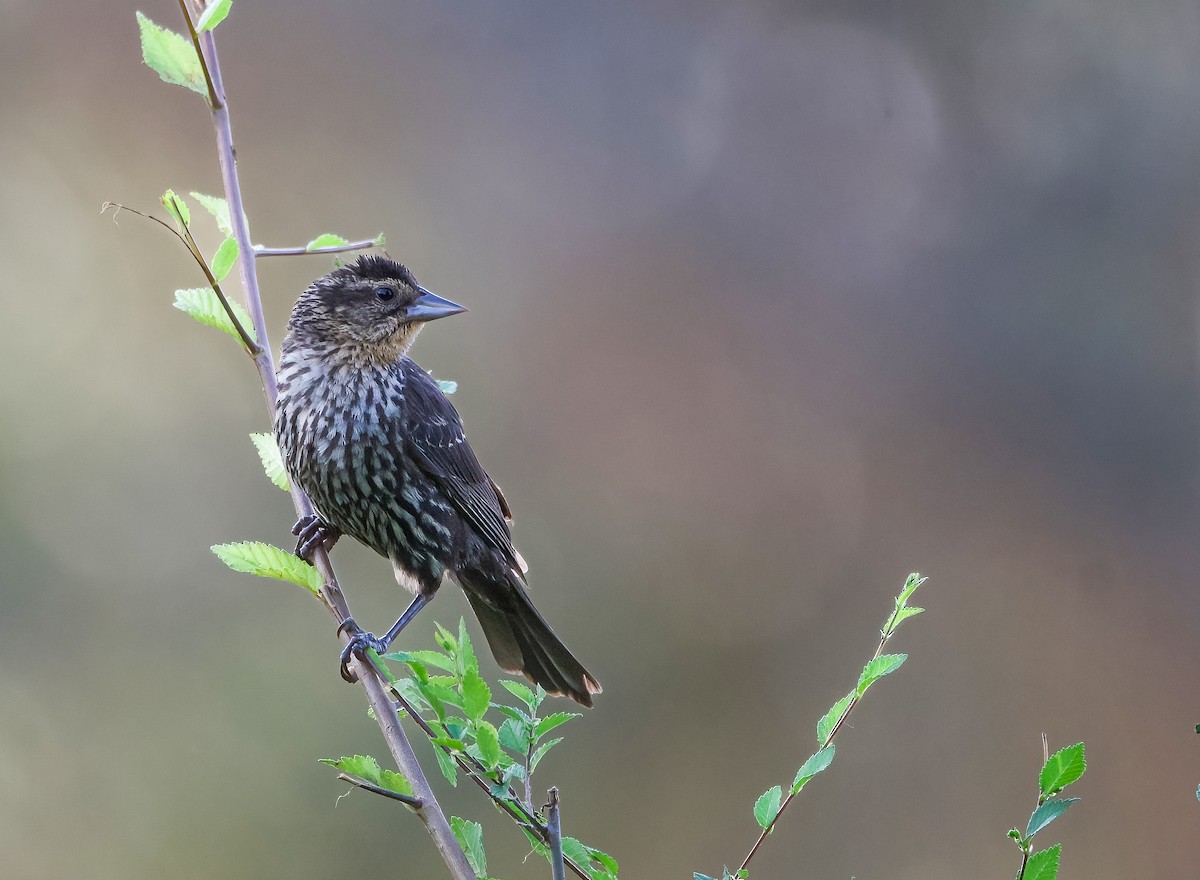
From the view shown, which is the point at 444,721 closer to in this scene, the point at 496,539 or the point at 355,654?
the point at 355,654

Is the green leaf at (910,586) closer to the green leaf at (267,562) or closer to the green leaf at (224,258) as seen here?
the green leaf at (267,562)

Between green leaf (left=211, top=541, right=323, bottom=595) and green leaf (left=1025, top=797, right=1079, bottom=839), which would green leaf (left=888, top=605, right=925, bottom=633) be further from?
green leaf (left=211, top=541, right=323, bottom=595)

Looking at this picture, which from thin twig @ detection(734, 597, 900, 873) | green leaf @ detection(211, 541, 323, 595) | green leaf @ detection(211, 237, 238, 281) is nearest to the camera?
thin twig @ detection(734, 597, 900, 873)

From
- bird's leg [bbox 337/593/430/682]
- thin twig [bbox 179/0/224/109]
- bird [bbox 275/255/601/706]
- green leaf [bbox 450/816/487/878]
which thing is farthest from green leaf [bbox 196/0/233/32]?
green leaf [bbox 450/816/487/878]

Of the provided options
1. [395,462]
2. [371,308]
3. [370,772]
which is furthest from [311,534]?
[370,772]

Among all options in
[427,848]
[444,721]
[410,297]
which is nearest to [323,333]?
[410,297]

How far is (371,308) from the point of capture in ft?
10.0

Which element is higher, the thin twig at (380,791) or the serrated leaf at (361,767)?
the serrated leaf at (361,767)

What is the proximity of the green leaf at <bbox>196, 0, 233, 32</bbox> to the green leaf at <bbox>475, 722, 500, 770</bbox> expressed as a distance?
1.17 m

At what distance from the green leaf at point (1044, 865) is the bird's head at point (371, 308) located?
208 cm

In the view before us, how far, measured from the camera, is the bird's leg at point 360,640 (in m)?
1.83

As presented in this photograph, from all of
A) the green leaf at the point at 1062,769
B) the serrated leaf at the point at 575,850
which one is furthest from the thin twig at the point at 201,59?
the green leaf at the point at 1062,769

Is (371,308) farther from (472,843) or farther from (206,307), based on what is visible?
(472,843)

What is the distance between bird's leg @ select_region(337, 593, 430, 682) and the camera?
1834 mm
